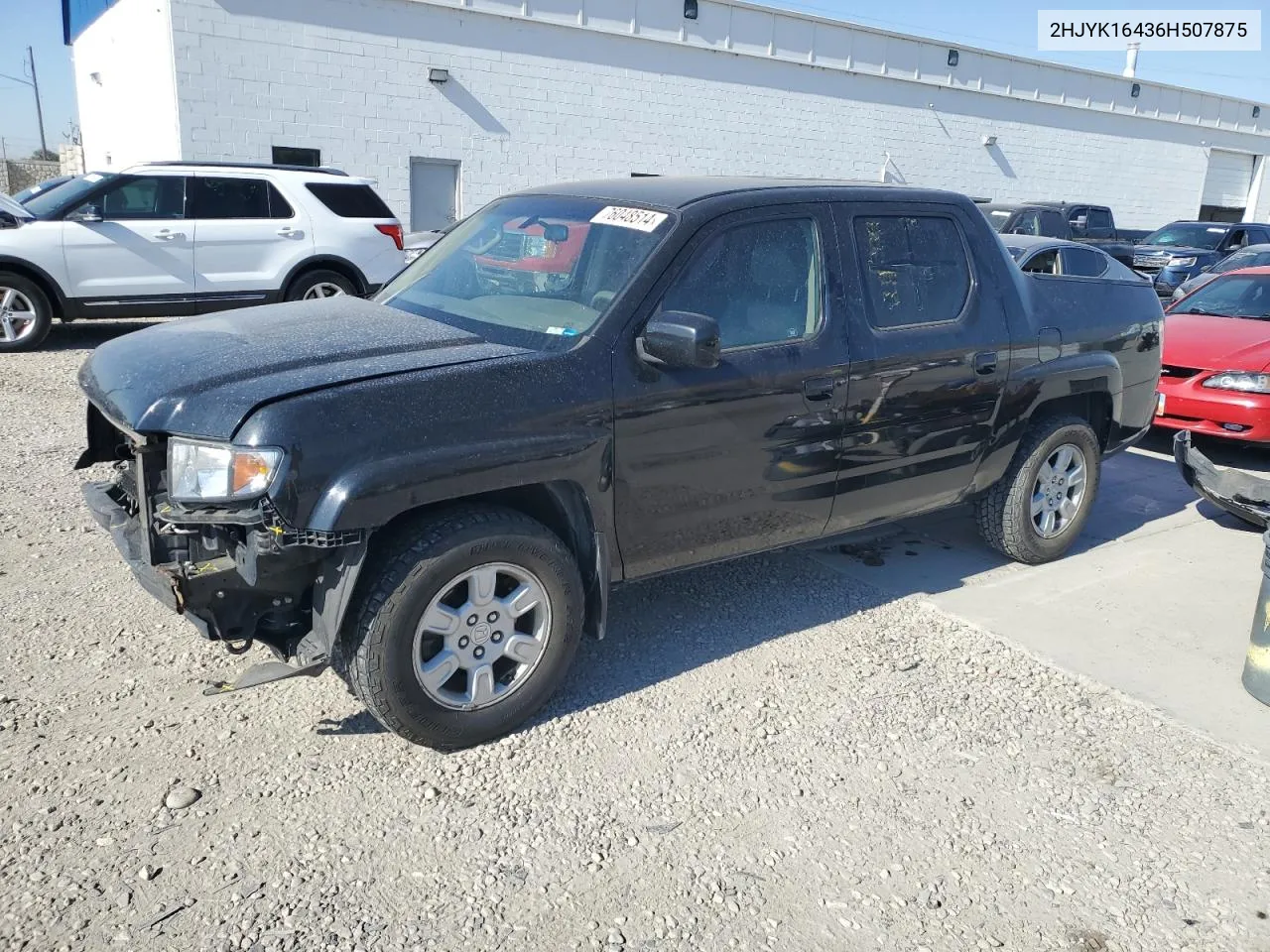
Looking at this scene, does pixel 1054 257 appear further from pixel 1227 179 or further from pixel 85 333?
pixel 1227 179

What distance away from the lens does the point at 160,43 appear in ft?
49.5

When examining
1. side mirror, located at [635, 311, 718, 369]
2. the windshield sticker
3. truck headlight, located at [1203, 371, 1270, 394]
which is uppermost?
the windshield sticker

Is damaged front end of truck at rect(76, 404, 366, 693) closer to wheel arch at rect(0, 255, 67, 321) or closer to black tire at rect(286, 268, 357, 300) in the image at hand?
wheel arch at rect(0, 255, 67, 321)

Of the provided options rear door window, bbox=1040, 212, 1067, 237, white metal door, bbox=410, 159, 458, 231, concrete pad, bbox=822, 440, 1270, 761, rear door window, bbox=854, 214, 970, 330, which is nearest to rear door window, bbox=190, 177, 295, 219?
white metal door, bbox=410, 159, 458, 231

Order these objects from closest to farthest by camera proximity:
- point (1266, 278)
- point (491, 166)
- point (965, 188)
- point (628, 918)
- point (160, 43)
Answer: point (628, 918) < point (1266, 278) < point (160, 43) < point (491, 166) < point (965, 188)

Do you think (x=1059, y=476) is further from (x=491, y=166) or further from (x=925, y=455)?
(x=491, y=166)

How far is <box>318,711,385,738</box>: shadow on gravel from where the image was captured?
3.61 m

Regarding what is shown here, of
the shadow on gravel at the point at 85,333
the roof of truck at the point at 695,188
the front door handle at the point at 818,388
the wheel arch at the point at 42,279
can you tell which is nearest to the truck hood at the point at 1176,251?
the roof of truck at the point at 695,188

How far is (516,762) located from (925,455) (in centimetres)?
237

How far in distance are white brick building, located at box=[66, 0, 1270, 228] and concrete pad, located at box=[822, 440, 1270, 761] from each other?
43.5 feet

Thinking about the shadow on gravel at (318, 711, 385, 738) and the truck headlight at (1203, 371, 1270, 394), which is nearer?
the shadow on gravel at (318, 711, 385, 738)

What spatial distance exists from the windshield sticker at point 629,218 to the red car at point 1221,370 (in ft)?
16.0

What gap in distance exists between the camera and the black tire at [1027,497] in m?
5.24

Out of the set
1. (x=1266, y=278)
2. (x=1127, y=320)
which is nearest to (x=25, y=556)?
(x=1127, y=320)
